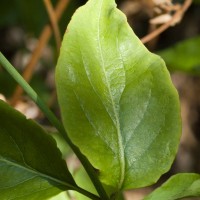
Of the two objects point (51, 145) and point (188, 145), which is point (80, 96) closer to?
point (51, 145)

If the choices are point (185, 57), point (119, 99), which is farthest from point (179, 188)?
point (185, 57)

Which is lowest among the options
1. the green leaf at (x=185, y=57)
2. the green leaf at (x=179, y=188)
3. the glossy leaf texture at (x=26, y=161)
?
the green leaf at (x=185, y=57)

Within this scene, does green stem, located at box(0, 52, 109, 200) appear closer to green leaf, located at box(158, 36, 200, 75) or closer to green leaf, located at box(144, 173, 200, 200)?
green leaf, located at box(144, 173, 200, 200)

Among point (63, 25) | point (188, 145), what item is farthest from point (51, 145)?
point (188, 145)

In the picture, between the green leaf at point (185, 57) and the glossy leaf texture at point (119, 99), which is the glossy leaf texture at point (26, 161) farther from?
the green leaf at point (185, 57)

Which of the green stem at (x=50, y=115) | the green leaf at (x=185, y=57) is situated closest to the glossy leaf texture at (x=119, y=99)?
the green stem at (x=50, y=115)

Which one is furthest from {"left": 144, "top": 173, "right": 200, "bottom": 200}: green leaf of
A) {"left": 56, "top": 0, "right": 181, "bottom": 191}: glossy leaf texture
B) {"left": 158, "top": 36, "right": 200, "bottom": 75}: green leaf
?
{"left": 158, "top": 36, "right": 200, "bottom": 75}: green leaf

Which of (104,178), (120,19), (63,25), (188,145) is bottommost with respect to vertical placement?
(188,145)
